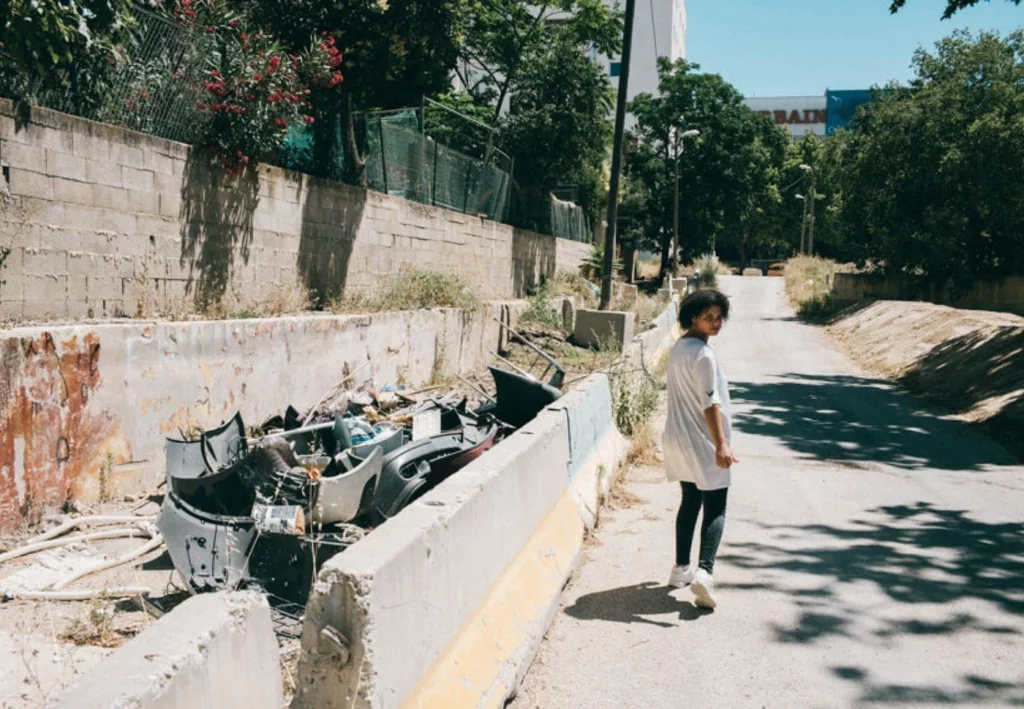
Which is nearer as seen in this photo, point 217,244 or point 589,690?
point 589,690

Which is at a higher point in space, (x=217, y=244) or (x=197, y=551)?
(x=217, y=244)

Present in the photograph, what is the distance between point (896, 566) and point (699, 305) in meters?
2.41

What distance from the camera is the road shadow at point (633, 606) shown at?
508 centimetres

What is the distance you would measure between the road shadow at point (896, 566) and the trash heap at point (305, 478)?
2.37m

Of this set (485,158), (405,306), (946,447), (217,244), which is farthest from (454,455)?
(485,158)

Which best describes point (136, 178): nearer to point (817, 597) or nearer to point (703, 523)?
point (703, 523)

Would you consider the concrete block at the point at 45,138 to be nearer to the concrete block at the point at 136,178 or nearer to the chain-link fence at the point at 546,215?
the concrete block at the point at 136,178

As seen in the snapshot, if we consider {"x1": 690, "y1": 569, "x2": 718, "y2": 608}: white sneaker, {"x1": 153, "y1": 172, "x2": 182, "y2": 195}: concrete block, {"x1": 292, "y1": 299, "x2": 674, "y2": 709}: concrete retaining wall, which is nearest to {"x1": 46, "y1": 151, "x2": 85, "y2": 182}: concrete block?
{"x1": 153, "y1": 172, "x2": 182, "y2": 195}: concrete block

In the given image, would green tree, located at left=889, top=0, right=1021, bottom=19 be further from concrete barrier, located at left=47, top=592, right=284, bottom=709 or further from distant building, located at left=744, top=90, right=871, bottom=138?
distant building, located at left=744, top=90, right=871, bottom=138

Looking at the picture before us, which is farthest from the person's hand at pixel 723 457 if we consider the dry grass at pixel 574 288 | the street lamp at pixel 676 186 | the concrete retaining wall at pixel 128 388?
the street lamp at pixel 676 186

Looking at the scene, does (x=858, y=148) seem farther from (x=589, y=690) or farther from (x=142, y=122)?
(x=589, y=690)

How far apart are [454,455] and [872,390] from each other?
485 inches

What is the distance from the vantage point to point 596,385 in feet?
25.5

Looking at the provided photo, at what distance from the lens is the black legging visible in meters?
5.20
